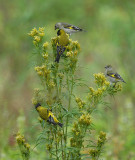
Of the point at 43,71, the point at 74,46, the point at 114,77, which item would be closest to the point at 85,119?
the point at 43,71

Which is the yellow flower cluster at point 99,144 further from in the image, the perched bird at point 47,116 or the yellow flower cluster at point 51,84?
the yellow flower cluster at point 51,84

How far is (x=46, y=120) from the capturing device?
2.59 m

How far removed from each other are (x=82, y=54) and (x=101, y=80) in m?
6.73

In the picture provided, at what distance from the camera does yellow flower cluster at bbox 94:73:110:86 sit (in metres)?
2.67

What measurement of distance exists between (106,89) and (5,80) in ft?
20.1

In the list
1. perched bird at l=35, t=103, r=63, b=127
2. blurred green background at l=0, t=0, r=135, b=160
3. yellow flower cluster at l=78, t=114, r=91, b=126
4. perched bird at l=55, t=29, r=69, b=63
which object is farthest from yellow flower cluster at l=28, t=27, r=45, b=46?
blurred green background at l=0, t=0, r=135, b=160

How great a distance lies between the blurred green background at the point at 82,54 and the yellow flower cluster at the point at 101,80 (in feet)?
6.98

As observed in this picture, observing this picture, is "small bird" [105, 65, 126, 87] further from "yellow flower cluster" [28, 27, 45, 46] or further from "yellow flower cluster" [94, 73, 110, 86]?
"yellow flower cluster" [28, 27, 45, 46]

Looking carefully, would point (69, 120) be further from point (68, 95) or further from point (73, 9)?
point (73, 9)

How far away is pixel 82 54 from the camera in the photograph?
369 inches

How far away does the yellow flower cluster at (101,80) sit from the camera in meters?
2.67

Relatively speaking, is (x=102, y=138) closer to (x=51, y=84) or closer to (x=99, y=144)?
(x=99, y=144)

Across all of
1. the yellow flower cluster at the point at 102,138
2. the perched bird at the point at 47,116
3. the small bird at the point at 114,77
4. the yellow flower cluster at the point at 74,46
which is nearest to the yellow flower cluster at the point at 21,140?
the perched bird at the point at 47,116

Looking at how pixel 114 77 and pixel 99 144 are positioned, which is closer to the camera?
pixel 99 144
